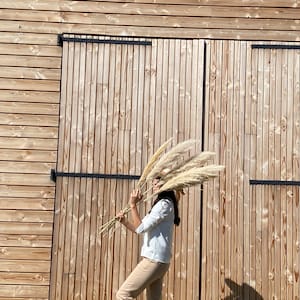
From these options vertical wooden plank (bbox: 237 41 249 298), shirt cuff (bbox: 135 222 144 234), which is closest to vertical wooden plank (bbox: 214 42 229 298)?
vertical wooden plank (bbox: 237 41 249 298)

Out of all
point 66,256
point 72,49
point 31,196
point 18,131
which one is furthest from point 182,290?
point 72,49

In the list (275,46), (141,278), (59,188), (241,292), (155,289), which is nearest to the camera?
(141,278)

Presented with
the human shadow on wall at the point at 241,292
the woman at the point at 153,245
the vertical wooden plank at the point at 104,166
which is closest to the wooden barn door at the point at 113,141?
the vertical wooden plank at the point at 104,166

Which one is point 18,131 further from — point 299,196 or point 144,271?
point 299,196

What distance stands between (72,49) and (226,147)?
84.4 inches

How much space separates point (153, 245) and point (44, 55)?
2.88 meters

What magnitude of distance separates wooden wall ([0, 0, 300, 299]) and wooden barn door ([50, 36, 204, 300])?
0.15 m

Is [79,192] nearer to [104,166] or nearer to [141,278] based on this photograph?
[104,166]

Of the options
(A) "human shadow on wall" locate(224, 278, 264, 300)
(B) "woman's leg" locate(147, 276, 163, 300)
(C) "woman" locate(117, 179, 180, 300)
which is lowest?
(A) "human shadow on wall" locate(224, 278, 264, 300)

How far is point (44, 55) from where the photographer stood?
21.9ft

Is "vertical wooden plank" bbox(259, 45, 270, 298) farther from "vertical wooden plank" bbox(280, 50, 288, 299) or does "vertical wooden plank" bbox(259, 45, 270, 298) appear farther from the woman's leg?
the woman's leg

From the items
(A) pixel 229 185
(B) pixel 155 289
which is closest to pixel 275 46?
(A) pixel 229 185

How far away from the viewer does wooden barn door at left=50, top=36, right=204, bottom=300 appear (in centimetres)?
641

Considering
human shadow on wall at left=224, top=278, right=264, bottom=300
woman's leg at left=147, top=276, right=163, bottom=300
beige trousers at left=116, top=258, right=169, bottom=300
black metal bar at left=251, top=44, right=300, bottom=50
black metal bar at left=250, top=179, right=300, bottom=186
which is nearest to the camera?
beige trousers at left=116, top=258, right=169, bottom=300
